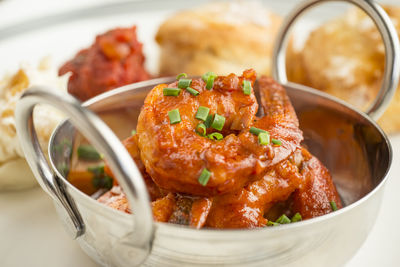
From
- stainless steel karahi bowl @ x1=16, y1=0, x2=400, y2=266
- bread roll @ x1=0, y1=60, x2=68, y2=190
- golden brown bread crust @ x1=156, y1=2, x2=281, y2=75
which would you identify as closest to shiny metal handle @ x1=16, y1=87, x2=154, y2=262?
stainless steel karahi bowl @ x1=16, y1=0, x2=400, y2=266

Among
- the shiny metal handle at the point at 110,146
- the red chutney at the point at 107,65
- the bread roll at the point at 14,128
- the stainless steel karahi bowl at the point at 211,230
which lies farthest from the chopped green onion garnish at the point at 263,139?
the red chutney at the point at 107,65

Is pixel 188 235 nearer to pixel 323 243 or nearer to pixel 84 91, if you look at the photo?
pixel 323 243

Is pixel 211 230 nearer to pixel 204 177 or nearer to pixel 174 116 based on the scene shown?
pixel 204 177

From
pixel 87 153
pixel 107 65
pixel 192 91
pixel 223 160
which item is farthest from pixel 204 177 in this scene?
pixel 107 65

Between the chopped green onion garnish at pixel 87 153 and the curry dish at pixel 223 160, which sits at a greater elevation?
the curry dish at pixel 223 160

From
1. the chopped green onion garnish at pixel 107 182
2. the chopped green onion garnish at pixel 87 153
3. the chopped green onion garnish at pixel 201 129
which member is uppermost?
the chopped green onion garnish at pixel 201 129

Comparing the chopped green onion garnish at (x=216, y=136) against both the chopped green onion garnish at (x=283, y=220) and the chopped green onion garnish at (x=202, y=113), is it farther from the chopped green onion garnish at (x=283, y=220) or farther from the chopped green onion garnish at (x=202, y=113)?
the chopped green onion garnish at (x=283, y=220)
